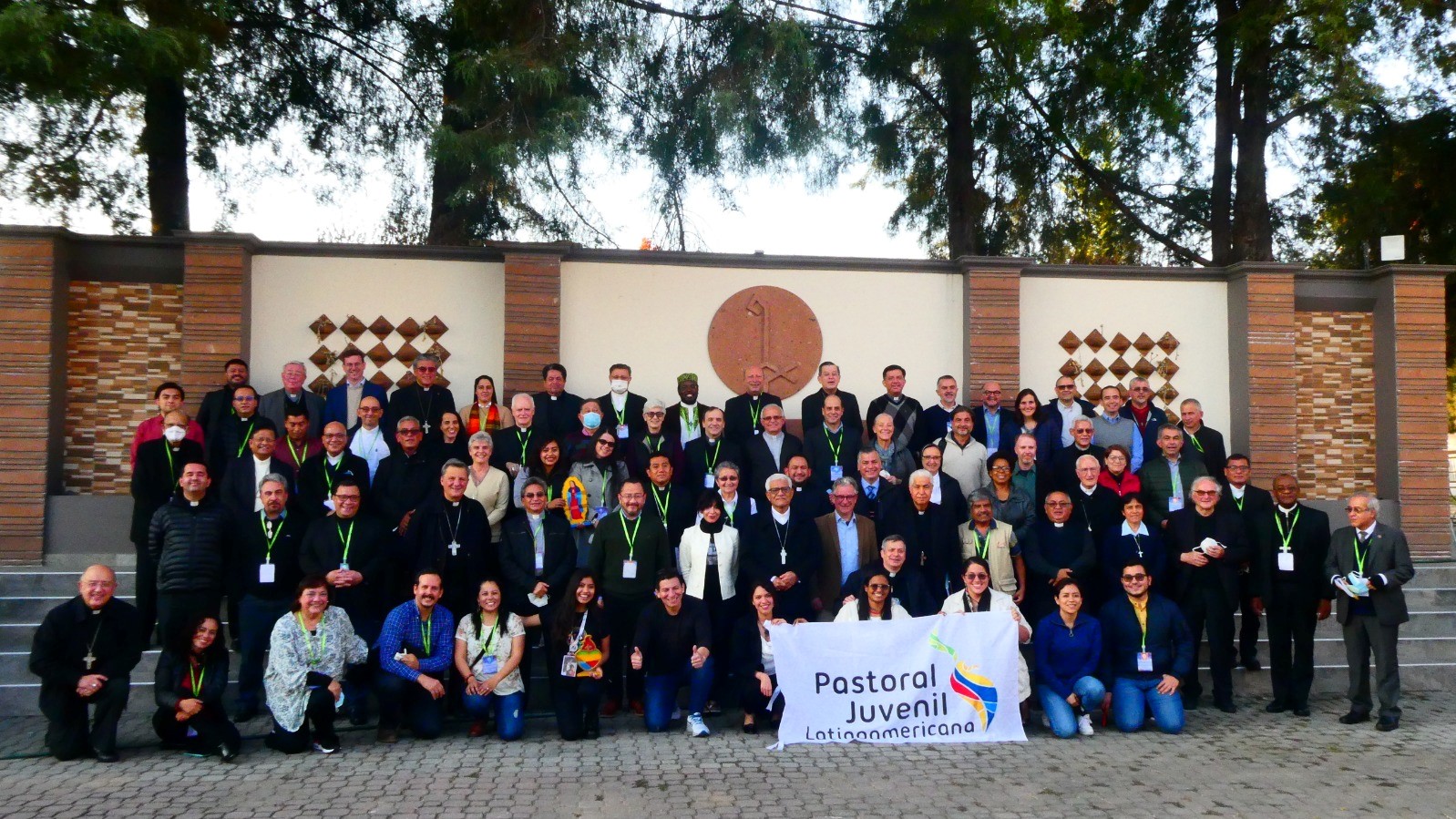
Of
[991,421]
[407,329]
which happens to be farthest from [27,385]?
[991,421]

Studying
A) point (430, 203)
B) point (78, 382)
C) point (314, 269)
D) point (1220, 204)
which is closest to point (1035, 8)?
point (1220, 204)

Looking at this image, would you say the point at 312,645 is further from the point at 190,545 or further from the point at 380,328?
the point at 380,328

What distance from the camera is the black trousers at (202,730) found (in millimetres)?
6895

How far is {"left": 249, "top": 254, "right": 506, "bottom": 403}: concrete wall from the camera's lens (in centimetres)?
1050

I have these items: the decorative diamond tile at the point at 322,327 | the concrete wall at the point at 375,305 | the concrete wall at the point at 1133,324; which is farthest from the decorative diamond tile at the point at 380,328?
the concrete wall at the point at 1133,324

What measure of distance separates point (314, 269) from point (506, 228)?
2457mm

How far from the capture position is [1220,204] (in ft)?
47.6

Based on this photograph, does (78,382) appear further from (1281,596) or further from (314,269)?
(1281,596)

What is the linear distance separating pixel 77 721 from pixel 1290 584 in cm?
775

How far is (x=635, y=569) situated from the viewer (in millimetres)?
8070

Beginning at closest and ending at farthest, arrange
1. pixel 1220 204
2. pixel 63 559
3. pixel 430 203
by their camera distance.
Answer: pixel 63 559 < pixel 430 203 < pixel 1220 204

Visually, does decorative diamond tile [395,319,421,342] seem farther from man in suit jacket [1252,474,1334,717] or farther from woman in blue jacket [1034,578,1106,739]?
man in suit jacket [1252,474,1334,717]

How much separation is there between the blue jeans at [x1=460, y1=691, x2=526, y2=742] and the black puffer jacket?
1.78 m

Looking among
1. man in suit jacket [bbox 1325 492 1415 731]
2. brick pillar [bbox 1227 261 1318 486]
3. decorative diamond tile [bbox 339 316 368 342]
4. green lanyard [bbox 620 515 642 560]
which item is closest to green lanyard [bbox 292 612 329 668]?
green lanyard [bbox 620 515 642 560]
